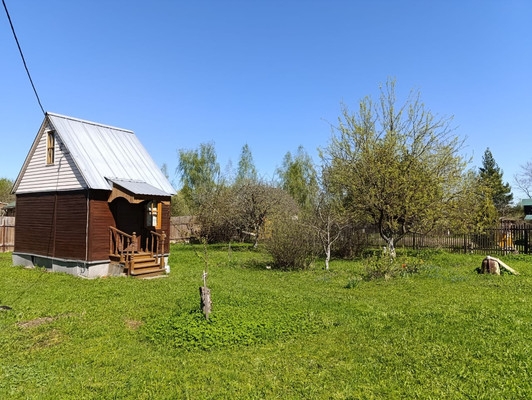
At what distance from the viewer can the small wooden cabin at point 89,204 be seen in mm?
12539

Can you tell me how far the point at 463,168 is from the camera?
1602cm

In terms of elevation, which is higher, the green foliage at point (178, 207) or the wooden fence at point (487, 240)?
the green foliage at point (178, 207)

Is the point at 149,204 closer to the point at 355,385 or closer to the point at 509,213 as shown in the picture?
the point at 355,385

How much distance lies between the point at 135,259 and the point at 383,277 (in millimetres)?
8535

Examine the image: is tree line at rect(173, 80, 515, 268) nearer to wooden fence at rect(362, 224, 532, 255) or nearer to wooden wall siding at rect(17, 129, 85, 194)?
wooden fence at rect(362, 224, 532, 255)

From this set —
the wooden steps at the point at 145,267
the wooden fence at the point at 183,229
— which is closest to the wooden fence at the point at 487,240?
the wooden steps at the point at 145,267

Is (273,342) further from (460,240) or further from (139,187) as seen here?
(460,240)

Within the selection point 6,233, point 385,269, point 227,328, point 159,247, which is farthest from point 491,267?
point 6,233

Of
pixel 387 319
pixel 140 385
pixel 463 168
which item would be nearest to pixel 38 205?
pixel 140 385

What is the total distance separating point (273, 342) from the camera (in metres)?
5.75

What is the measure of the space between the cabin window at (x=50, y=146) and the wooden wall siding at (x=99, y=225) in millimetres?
3169

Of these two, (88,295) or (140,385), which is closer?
(140,385)

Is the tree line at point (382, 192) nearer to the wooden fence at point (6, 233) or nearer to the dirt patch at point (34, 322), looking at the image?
the dirt patch at point (34, 322)

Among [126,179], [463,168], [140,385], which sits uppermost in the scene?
[463,168]
